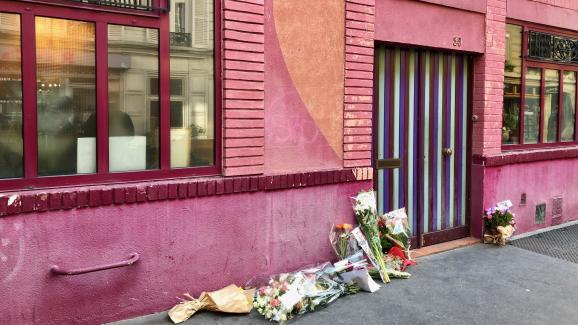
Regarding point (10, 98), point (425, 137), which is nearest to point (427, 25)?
point (425, 137)

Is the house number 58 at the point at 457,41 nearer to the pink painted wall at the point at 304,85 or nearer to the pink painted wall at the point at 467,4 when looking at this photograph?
the pink painted wall at the point at 467,4

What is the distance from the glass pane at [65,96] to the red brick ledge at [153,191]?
0.24 metres

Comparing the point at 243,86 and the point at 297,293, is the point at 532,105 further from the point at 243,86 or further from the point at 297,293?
the point at 297,293

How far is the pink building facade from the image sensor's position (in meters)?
3.80

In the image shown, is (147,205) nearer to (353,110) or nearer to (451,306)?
(353,110)

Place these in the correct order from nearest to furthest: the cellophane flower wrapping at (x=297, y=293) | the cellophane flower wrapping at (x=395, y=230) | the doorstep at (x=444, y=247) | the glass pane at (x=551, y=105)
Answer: the cellophane flower wrapping at (x=297, y=293) < the cellophane flower wrapping at (x=395, y=230) < the doorstep at (x=444, y=247) < the glass pane at (x=551, y=105)

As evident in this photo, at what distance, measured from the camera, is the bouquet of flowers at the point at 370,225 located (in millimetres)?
5352

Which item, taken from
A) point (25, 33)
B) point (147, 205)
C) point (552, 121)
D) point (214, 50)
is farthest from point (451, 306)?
point (552, 121)

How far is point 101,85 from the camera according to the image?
4.08 meters

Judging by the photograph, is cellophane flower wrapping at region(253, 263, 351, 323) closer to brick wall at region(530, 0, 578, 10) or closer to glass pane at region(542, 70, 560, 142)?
glass pane at region(542, 70, 560, 142)

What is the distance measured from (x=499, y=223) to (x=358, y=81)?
291 centimetres

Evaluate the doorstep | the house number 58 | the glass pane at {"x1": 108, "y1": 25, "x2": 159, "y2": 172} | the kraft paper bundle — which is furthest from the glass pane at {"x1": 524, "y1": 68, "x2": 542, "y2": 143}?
the glass pane at {"x1": 108, "y1": 25, "x2": 159, "y2": 172}

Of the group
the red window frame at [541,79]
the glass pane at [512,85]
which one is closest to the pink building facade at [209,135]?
the glass pane at [512,85]

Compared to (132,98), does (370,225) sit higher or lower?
lower
